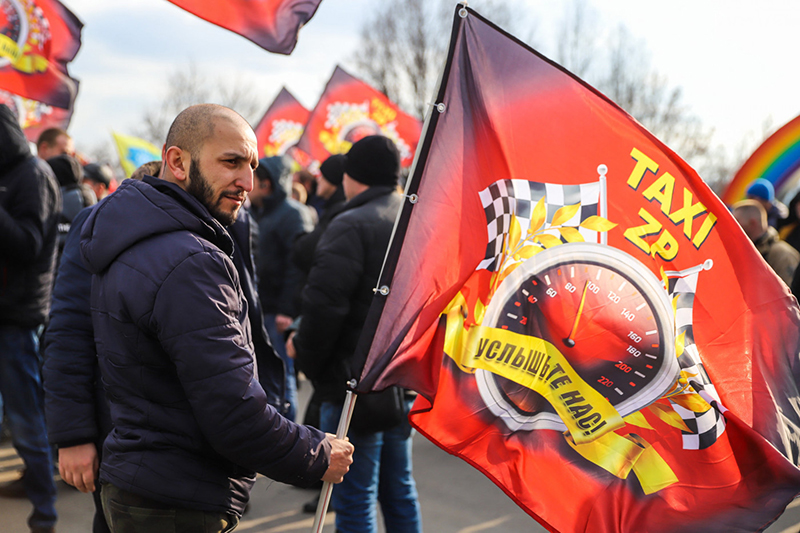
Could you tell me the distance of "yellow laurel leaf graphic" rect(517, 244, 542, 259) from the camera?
2314 millimetres

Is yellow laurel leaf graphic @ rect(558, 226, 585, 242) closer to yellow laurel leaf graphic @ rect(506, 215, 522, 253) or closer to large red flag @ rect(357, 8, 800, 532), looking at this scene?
large red flag @ rect(357, 8, 800, 532)

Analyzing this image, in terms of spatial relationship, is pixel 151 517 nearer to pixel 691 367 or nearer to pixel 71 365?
pixel 71 365

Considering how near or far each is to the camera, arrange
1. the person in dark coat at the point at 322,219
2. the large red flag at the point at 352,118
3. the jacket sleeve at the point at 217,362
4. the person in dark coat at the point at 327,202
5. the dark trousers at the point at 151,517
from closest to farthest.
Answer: the jacket sleeve at the point at 217,362, the dark trousers at the point at 151,517, the person in dark coat at the point at 322,219, the person in dark coat at the point at 327,202, the large red flag at the point at 352,118

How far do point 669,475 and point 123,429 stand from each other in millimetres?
1740

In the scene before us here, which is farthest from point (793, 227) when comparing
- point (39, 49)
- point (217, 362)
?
point (39, 49)

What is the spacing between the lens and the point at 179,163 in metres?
1.85

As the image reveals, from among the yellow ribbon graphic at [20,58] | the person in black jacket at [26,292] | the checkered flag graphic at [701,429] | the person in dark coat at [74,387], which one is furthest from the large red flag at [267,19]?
the yellow ribbon graphic at [20,58]

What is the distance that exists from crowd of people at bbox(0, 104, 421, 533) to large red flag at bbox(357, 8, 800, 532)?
420 millimetres

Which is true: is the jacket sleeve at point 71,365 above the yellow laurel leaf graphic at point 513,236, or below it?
below

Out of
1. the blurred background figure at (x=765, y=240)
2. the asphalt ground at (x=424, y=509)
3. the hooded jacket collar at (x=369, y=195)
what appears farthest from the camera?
the blurred background figure at (x=765, y=240)

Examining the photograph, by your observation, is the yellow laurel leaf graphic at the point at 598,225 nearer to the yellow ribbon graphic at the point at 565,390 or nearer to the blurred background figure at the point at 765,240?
the yellow ribbon graphic at the point at 565,390

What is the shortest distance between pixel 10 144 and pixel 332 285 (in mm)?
1956

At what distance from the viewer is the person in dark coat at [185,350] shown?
1642 mm

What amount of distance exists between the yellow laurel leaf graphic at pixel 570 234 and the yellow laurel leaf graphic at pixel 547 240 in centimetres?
3
